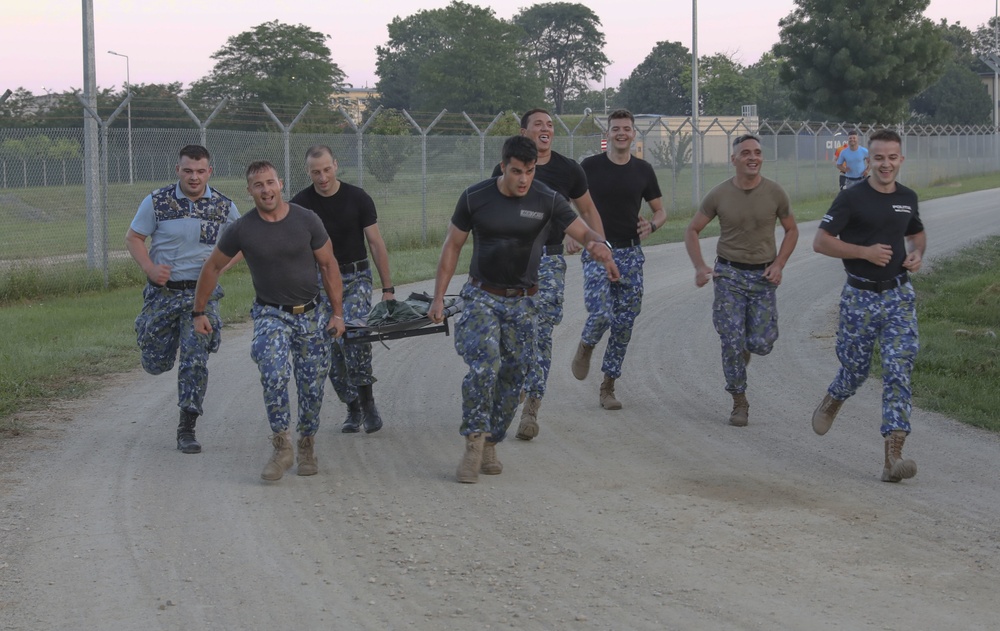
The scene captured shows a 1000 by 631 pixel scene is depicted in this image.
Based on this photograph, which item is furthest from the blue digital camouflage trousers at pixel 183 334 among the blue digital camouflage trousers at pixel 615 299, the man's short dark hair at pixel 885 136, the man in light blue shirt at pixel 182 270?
the man's short dark hair at pixel 885 136

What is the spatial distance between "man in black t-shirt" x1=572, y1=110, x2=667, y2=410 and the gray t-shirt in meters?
2.39

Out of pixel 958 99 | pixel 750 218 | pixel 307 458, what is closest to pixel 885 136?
pixel 750 218

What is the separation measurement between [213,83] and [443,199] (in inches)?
1861

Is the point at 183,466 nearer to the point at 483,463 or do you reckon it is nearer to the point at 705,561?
the point at 483,463

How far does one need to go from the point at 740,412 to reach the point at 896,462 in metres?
1.71

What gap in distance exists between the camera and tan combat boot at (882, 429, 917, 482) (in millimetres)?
6824

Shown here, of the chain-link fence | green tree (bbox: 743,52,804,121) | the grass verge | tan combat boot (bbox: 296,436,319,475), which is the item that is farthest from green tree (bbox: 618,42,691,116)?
tan combat boot (bbox: 296,436,319,475)

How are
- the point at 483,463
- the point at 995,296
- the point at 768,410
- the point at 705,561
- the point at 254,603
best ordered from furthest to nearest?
1. the point at 995,296
2. the point at 768,410
3. the point at 483,463
4. the point at 705,561
5. the point at 254,603

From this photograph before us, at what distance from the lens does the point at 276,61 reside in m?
68.4

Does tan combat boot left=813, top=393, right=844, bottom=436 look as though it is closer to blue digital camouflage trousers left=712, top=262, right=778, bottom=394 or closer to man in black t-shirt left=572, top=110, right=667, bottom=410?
blue digital camouflage trousers left=712, top=262, right=778, bottom=394

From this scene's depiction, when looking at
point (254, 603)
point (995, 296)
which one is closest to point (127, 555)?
point (254, 603)

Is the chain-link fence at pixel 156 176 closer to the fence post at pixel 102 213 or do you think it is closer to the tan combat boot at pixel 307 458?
the fence post at pixel 102 213

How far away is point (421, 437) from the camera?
812 cm

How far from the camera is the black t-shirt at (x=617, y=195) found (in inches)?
349
